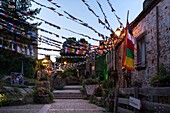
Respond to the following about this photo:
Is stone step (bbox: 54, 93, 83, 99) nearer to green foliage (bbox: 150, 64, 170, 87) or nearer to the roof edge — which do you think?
the roof edge

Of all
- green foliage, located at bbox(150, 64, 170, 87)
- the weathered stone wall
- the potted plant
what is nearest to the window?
the weathered stone wall

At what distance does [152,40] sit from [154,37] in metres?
0.26

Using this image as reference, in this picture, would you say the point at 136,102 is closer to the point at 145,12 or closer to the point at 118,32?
the point at 145,12

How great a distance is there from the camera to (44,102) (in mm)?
14578

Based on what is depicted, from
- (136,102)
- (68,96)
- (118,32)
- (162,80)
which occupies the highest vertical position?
(118,32)

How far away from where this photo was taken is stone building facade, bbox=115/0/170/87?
26.8 ft

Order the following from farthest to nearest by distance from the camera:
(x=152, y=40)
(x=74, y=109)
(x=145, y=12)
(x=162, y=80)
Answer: (x=74, y=109) → (x=145, y=12) → (x=152, y=40) → (x=162, y=80)

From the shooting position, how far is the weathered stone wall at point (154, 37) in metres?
8.05

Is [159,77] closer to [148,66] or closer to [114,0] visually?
[148,66]

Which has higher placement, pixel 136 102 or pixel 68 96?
pixel 136 102

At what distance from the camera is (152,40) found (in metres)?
9.31

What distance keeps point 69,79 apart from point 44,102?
58.9 feet

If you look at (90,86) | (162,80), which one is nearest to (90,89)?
(90,86)

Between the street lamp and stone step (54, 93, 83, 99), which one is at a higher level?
the street lamp
